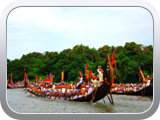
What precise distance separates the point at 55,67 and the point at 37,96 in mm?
4651

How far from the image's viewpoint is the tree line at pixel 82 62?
1196 cm

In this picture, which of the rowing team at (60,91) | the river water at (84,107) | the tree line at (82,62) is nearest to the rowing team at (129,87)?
the tree line at (82,62)

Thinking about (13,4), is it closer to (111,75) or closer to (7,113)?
(7,113)

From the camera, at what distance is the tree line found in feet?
39.3

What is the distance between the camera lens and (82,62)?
17.9m

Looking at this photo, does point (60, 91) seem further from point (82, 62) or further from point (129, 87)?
point (82, 62)

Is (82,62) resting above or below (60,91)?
above

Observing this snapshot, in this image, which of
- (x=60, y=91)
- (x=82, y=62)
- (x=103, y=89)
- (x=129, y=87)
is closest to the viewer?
(x=103, y=89)

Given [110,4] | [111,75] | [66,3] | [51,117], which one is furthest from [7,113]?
[111,75]

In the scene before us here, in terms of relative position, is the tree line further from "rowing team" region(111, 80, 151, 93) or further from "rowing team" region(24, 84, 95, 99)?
"rowing team" region(24, 84, 95, 99)

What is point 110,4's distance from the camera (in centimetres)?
360

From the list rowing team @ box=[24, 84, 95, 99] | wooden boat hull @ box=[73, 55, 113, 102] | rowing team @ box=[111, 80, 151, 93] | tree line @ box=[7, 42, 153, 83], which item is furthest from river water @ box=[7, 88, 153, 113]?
tree line @ box=[7, 42, 153, 83]

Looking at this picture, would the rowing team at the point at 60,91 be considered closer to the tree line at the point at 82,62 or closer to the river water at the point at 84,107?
the river water at the point at 84,107

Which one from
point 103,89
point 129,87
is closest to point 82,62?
point 129,87
